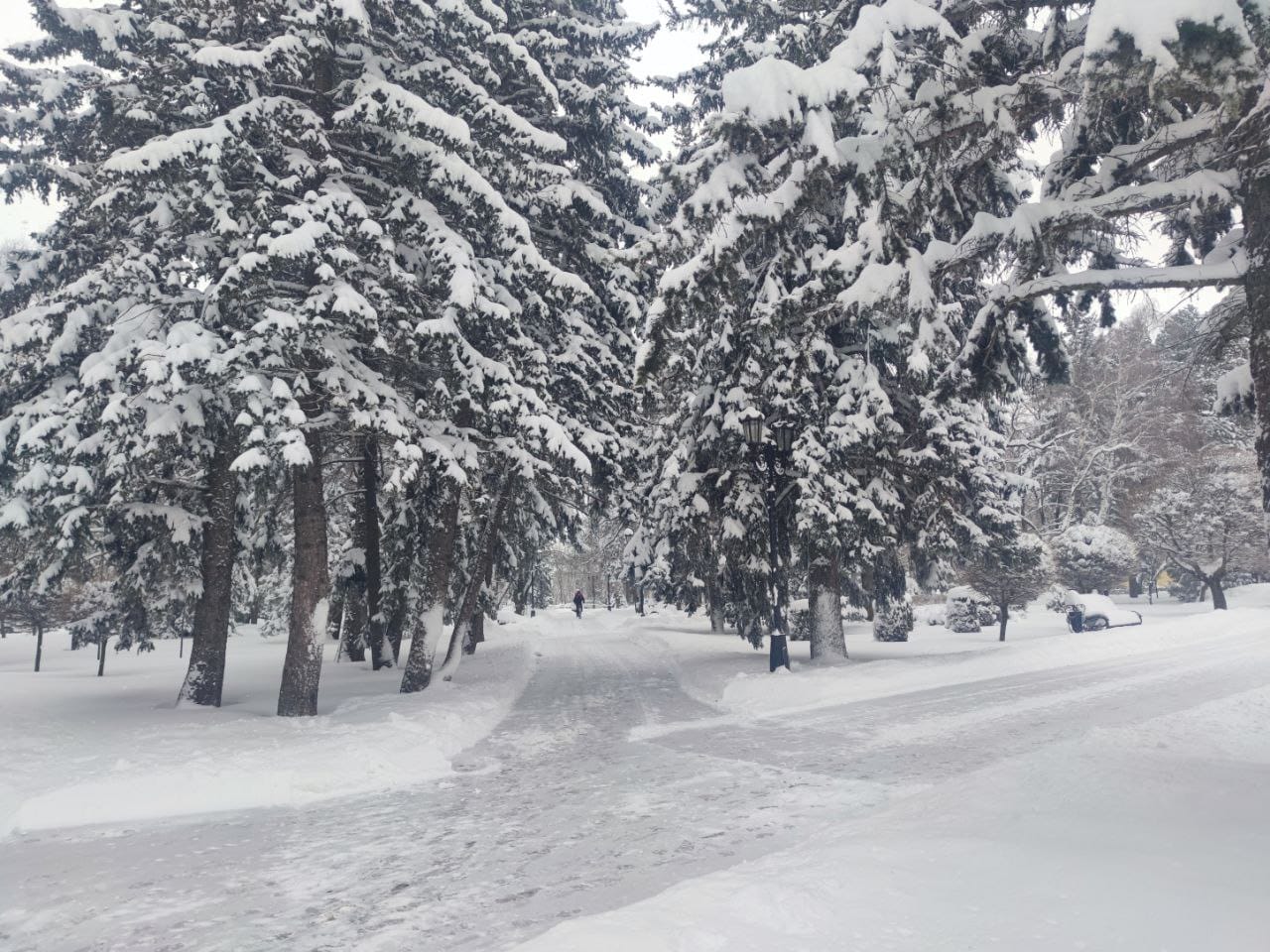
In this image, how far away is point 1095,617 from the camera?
2789 centimetres

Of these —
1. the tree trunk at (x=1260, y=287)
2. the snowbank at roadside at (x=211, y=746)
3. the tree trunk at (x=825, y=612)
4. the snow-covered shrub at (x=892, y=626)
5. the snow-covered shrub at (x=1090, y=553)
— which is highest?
the tree trunk at (x=1260, y=287)

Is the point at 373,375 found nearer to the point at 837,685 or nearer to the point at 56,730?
the point at 56,730

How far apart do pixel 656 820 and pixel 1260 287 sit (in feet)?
22.3

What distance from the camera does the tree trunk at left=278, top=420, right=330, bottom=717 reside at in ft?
37.8

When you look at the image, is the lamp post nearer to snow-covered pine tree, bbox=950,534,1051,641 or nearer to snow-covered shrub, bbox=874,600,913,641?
snow-covered pine tree, bbox=950,534,1051,641

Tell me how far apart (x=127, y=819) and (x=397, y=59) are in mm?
11596

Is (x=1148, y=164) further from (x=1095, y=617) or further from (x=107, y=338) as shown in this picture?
(x=1095, y=617)

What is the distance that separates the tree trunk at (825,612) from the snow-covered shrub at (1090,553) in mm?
23459

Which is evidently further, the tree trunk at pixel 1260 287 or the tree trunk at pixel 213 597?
the tree trunk at pixel 213 597

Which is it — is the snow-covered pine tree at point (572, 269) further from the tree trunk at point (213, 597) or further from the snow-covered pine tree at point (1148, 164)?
the snow-covered pine tree at point (1148, 164)

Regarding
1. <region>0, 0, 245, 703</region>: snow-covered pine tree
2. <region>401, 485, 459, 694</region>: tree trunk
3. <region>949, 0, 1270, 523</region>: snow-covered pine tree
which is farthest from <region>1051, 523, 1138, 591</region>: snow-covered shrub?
<region>0, 0, 245, 703</region>: snow-covered pine tree

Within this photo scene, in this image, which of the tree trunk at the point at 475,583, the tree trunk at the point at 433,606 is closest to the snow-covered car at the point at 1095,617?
the tree trunk at the point at 475,583

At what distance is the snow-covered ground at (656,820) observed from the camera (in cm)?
416

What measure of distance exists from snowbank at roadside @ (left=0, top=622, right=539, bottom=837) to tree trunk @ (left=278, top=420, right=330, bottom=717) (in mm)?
500
